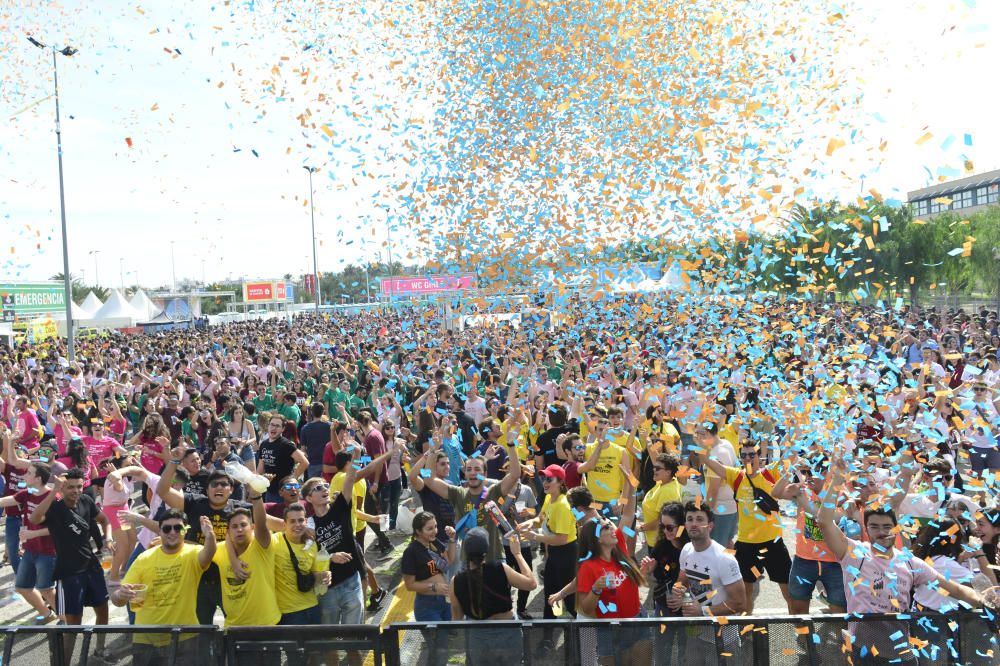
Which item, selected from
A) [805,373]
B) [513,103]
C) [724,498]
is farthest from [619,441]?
[513,103]

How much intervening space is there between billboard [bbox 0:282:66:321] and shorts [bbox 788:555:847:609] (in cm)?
4093

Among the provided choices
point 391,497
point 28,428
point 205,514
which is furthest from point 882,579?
point 28,428

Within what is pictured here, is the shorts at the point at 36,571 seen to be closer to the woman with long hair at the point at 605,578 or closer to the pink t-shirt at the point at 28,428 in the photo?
the woman with long hair at the point at 605,578

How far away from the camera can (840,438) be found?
591 cm

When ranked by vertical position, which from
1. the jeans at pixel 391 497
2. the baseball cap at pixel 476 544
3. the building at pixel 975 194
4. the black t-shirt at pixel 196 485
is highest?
the building at pixel 975 194

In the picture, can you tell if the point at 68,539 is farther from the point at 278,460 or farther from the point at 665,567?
the point at 665,567

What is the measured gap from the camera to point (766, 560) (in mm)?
6227

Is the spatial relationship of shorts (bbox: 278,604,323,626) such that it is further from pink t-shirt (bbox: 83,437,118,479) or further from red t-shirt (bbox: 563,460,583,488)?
pink t-shirt (bbox: 83,437,118,479)

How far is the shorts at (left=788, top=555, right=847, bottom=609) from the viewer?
550 cm

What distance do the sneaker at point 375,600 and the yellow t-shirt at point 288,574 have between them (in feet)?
6.58

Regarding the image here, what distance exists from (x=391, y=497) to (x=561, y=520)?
4312 mm

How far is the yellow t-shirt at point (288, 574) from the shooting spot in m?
5.25

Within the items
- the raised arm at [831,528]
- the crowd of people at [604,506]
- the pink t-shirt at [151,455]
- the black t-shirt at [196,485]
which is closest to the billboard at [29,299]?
the crowd of people at [604,506]

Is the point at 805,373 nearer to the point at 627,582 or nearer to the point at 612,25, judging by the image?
the point at 627,582
